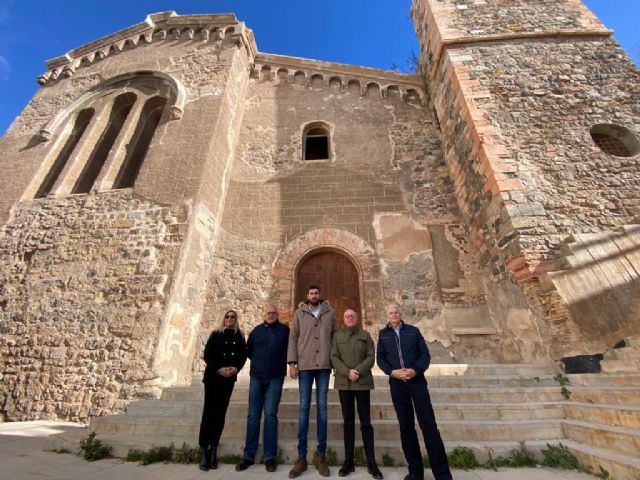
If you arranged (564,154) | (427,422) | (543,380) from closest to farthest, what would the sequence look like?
1. (427,422)
2. (543,380)
3. (564,154)

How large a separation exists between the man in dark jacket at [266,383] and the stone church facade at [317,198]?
2503 mm

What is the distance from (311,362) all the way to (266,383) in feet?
1.65

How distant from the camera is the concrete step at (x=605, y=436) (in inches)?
95.7

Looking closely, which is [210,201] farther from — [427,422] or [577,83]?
[577,83]

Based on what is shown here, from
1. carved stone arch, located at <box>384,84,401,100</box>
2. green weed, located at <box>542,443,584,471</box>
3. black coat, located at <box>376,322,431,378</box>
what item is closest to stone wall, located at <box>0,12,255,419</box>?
black coat, located at <box>376,322,431,378</box>

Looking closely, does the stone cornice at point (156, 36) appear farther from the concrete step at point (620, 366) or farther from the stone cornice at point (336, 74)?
the concrete step at point (620, 366)

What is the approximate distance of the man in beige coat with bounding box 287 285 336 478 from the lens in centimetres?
267

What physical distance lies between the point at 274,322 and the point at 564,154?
20.3 feet

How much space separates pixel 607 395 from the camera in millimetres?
3162

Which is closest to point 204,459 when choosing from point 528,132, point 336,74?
point 528,132

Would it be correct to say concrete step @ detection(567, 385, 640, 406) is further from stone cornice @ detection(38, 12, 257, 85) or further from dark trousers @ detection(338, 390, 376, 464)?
stone cornice @ detection(38, 12, 257, 85)

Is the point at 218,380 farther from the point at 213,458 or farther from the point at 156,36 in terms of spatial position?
the point at 156,36

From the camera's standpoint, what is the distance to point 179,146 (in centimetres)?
691

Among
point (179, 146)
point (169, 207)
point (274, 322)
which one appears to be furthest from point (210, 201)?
point (274, 322)
